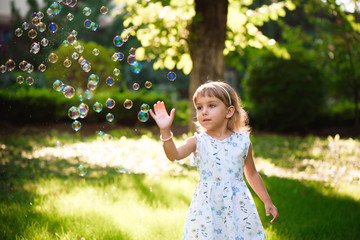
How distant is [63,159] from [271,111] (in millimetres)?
8652

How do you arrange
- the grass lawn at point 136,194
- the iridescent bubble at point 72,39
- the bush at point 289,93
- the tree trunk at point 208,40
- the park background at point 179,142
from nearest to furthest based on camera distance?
the grass lawn at point 136,194 → the park background at point 179,142 → the iridescent bubble at point 72,39 → the tree trunk at point 208,40 → the bush at point 289,93

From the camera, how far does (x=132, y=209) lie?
12.9 feet

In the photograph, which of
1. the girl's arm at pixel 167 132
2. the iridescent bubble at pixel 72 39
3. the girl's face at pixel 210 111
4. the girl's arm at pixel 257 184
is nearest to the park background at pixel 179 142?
the iridescent bubble at pixel 72 39

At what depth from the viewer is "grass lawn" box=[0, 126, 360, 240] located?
3453 mm

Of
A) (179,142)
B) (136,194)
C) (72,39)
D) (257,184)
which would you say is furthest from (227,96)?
(179,142)

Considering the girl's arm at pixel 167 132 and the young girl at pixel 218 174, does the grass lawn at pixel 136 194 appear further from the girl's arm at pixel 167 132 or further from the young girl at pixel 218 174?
the girl's arm at pixel 167 132

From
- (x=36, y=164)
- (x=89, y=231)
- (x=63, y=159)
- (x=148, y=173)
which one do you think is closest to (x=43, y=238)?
(x=89, y=231)

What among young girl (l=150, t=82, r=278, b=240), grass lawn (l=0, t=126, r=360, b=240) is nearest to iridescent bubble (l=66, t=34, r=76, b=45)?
grass lawn (l=0, t=126, r=360, b=240)

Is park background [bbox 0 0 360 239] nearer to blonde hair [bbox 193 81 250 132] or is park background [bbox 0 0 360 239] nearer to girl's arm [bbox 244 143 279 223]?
girl's arm [bbox 244 143 279 223]

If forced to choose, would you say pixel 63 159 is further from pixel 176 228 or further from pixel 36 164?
pixel 176 228

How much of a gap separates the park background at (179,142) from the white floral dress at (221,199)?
916 mm

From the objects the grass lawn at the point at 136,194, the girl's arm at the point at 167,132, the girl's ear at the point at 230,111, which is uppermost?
the girl's ear at the point at 230,111

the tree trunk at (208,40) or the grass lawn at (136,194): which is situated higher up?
the tree trunk at (208,40)

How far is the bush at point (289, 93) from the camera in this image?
13.6 metres
